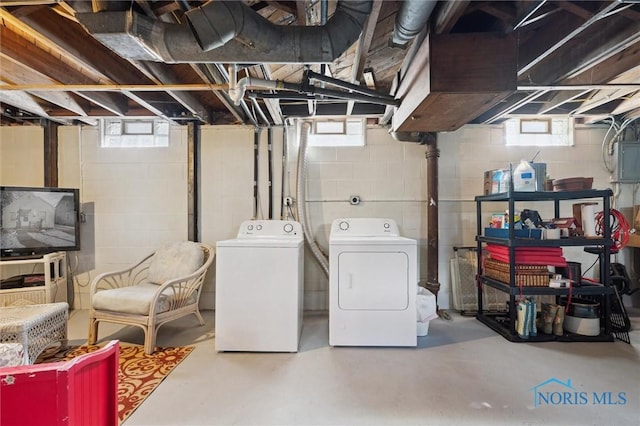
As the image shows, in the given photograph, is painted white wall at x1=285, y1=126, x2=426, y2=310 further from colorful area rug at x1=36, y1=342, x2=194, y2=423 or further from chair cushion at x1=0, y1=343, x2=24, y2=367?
chair cushion at x1=0, y1=343, x2=24, y2=367

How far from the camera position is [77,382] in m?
0.94

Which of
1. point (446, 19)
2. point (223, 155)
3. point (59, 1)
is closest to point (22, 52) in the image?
point (59, 1)

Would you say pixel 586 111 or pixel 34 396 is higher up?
pixel 586 111

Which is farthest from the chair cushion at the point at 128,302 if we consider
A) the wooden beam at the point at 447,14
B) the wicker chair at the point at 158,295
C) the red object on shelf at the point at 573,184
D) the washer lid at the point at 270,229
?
the red object on shelf at the point at 573,184

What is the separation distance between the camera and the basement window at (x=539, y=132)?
3.25 m

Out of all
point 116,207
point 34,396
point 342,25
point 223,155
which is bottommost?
point 34,396

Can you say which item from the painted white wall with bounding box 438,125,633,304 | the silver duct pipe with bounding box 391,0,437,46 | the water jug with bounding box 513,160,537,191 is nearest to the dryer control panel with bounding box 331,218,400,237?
the painted white wall with bounding box 438,125,633,304

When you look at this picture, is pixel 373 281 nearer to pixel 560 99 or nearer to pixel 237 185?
pixel 237 185

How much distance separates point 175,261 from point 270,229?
98cm

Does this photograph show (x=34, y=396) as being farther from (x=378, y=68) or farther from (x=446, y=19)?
(x=378, y=68)

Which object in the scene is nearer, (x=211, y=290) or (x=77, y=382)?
(x=77, y=382)

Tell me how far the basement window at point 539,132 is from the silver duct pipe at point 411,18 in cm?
235

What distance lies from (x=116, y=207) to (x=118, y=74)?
1635 mm

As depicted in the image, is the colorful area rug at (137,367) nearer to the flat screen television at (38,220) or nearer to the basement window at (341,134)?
the flat screen television at (38,220)
